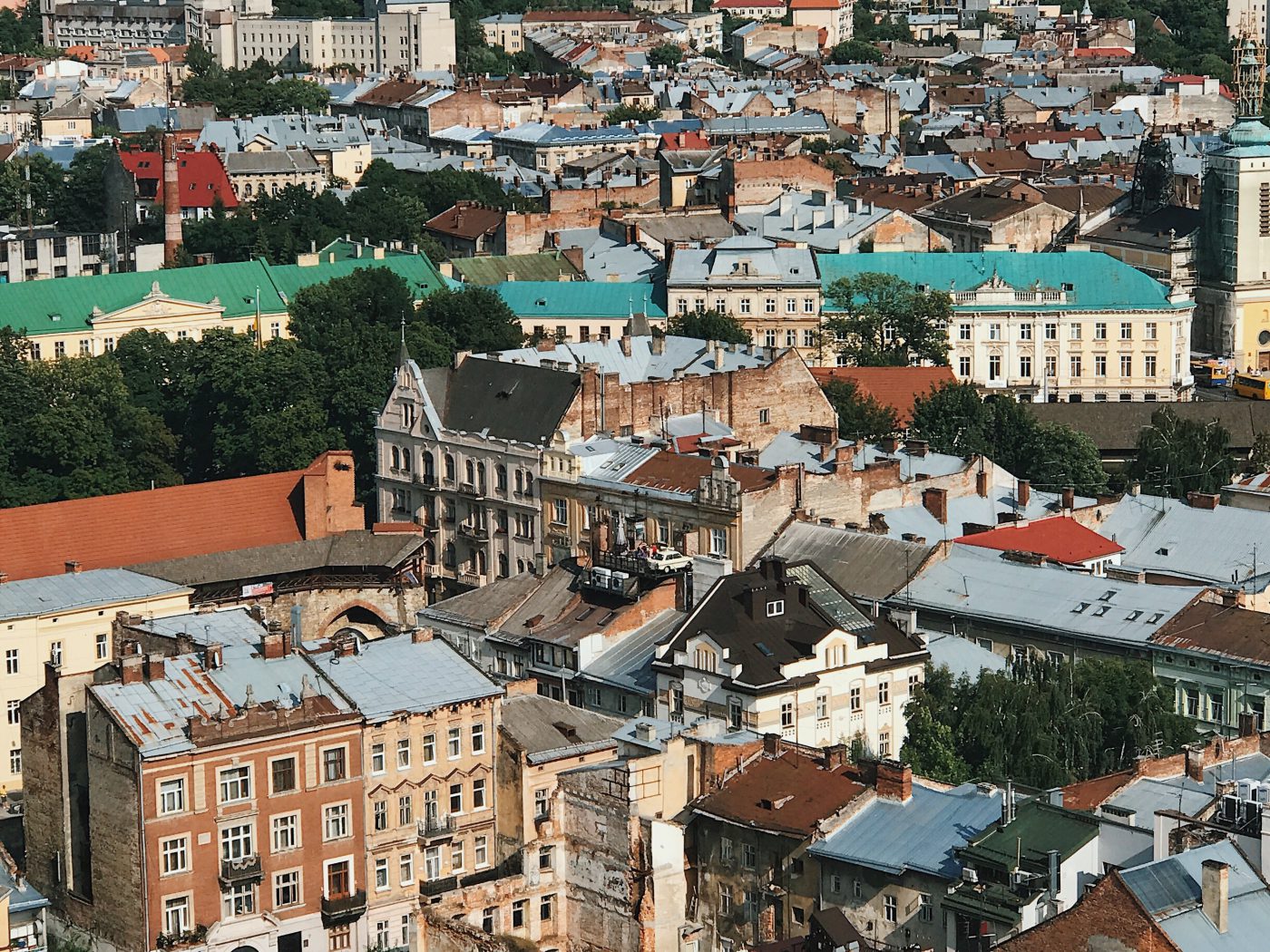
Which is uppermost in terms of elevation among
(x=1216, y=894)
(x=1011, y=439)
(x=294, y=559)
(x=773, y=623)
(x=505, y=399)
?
(x=1216, y=894)

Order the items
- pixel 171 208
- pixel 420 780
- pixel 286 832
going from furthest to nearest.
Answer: pixel 171 208, pixel 420 780, pixel 286 832

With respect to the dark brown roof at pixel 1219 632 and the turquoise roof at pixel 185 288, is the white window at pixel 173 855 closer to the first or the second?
the dark brown roof at pixel 1219 632

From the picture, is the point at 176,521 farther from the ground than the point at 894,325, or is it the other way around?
the point at 894,325

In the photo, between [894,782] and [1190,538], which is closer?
[894,782]

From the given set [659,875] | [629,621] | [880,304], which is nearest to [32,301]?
[880,304]

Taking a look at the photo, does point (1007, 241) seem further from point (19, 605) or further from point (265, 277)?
point (19, 605)

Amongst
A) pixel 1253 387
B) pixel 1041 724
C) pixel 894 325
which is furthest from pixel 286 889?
pixel 1253 387

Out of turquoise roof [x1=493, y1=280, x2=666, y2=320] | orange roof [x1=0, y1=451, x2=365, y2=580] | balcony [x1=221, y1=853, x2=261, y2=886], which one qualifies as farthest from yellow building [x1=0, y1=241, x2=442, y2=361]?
balcony [x1=221, y1=853, x2=261, y2=886]

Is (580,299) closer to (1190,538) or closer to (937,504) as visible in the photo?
(937,504)

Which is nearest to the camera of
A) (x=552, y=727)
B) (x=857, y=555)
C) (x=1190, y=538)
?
(x=552, y=727)
